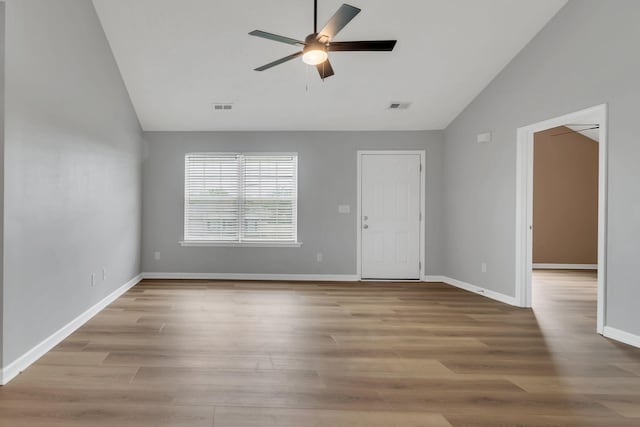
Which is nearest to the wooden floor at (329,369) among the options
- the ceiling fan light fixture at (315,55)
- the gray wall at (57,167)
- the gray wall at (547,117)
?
the gray wall at (57,167)

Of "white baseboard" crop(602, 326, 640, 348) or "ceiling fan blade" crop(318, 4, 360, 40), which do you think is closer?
"ceiling fan blade" crop(318, 4, 360, 40)

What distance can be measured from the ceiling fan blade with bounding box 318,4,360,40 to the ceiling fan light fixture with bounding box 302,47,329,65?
0.39ft

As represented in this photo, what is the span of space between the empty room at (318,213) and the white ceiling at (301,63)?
30 mm

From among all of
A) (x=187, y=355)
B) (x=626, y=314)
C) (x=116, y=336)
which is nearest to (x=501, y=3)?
(x=626, y=314)

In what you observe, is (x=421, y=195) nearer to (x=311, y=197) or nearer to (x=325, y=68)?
(x=311, y=197)

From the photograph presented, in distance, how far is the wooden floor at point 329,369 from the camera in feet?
6.56

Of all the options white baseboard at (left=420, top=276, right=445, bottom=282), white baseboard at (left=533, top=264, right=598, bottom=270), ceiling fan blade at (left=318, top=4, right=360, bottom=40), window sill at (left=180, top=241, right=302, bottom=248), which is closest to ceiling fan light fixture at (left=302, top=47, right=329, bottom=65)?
ceiling fan blade at (left=318, top=4, right=360, bottom=40)

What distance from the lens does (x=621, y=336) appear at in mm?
3131

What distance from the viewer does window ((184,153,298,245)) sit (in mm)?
5852

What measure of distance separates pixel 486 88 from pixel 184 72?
13.5ft

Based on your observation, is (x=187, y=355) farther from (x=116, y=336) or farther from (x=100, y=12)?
(x=100, y=12)

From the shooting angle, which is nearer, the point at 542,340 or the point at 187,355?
the point at 187,355

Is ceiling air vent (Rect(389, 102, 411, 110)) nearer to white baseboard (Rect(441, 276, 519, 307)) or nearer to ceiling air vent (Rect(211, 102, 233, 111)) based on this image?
ceiling air vent (Rect(211, 102, 233, 111))

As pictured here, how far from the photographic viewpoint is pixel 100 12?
3.72m
